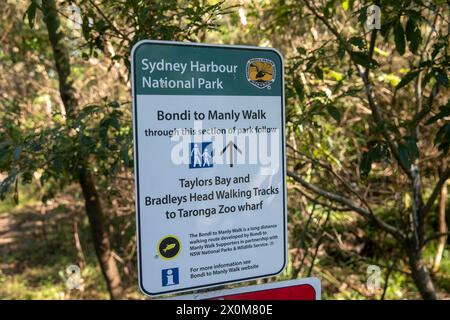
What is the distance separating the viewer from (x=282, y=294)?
1.64 m

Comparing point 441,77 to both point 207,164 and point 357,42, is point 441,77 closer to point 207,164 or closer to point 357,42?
point 357,42

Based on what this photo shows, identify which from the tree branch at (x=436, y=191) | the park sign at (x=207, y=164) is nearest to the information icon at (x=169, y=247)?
the park sign at (x=207, y=164)

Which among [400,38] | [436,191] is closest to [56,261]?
[436,191]

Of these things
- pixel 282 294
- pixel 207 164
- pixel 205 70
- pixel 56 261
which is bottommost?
pixel 56 261

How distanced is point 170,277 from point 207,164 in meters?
0.35

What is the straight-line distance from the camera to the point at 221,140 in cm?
157

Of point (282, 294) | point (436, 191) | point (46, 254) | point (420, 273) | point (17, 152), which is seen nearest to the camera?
point (282, 294)

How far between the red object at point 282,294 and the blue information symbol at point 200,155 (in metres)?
0.41

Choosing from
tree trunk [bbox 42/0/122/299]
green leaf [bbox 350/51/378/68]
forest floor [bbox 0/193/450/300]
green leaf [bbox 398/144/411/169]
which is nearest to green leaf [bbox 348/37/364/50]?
green leaf [bbox 350/51/378/68]

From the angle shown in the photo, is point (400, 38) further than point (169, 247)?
Yes

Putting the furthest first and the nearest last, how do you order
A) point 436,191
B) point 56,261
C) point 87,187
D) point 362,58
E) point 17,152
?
point 56,261
point 87,187
point 436,191
point 362,58
point 17,152

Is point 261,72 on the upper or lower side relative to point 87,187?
upper
